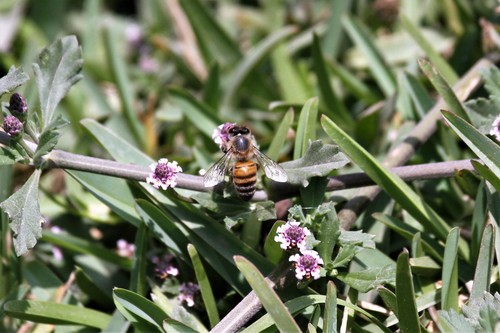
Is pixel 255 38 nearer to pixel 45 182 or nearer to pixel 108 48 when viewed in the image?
pixel 108 48

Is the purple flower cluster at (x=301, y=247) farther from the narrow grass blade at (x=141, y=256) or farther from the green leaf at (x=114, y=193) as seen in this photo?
the green leaf at (x=114, y=193)

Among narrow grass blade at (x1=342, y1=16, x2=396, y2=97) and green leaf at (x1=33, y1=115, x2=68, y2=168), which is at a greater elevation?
narrow grass blade at (x1=342, y1=16, x2=396, y2=97)

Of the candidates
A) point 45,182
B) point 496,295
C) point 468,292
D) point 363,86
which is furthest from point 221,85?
point 496,295

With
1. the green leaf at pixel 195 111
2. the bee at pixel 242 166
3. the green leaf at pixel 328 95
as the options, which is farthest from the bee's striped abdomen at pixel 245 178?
the green leaf at pixel 328 95

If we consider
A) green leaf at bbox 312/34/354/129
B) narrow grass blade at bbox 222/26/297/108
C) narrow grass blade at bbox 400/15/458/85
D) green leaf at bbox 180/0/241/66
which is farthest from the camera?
green leaf at bbox 180/0/241/66

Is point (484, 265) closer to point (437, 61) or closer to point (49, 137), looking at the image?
point (437, 61)

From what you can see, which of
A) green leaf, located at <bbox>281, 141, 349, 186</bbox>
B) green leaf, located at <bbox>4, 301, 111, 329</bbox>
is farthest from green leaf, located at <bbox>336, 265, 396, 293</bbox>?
green leaf, located at <bbox>4, 301, 111, 329</bbox>

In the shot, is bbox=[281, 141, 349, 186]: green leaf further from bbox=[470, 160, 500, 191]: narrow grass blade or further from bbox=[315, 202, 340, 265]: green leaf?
bbox=[470, 160, 500, 191]: narrow grass blade

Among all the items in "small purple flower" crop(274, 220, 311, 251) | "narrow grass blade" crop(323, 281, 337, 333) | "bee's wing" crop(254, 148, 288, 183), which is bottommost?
"narrow grass blade" crop(323, 281, 337, 333)
